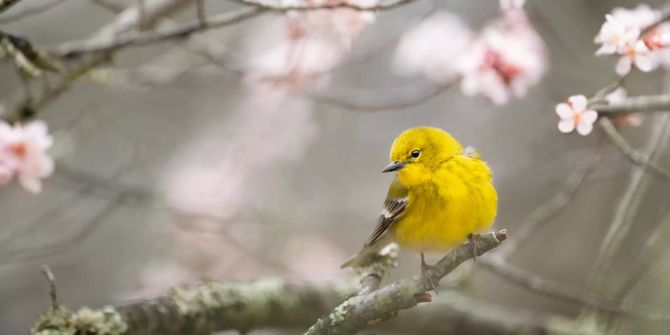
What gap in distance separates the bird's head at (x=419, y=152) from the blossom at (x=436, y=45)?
4.85ft

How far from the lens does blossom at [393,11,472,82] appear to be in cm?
388

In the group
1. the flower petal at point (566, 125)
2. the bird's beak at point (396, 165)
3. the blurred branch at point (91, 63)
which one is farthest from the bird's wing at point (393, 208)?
the blurred branch at point (91, 63)

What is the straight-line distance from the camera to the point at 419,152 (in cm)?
232

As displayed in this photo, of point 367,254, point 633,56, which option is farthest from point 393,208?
point 633,56

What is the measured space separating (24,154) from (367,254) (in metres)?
1.14

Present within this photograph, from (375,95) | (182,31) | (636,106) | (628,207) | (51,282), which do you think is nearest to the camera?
(51,282)

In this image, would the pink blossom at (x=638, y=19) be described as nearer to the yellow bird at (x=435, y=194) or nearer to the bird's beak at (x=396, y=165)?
the yellow bird at (x=435, y=194)

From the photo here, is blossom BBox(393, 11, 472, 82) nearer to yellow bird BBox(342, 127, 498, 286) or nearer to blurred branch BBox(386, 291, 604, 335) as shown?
blurred branch BBox(386, 291, 604, 335)

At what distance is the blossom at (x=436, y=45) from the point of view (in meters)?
3.88

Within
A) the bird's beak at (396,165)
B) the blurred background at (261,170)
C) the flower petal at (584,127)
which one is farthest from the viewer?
the blurred background at (261,170)

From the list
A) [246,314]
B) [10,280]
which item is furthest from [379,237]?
[10,280]

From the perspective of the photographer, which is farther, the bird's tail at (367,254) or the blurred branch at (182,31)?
the bird's tail at (367,254)

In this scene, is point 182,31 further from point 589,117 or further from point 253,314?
point 589,117

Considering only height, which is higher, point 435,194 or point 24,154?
point 24,154
